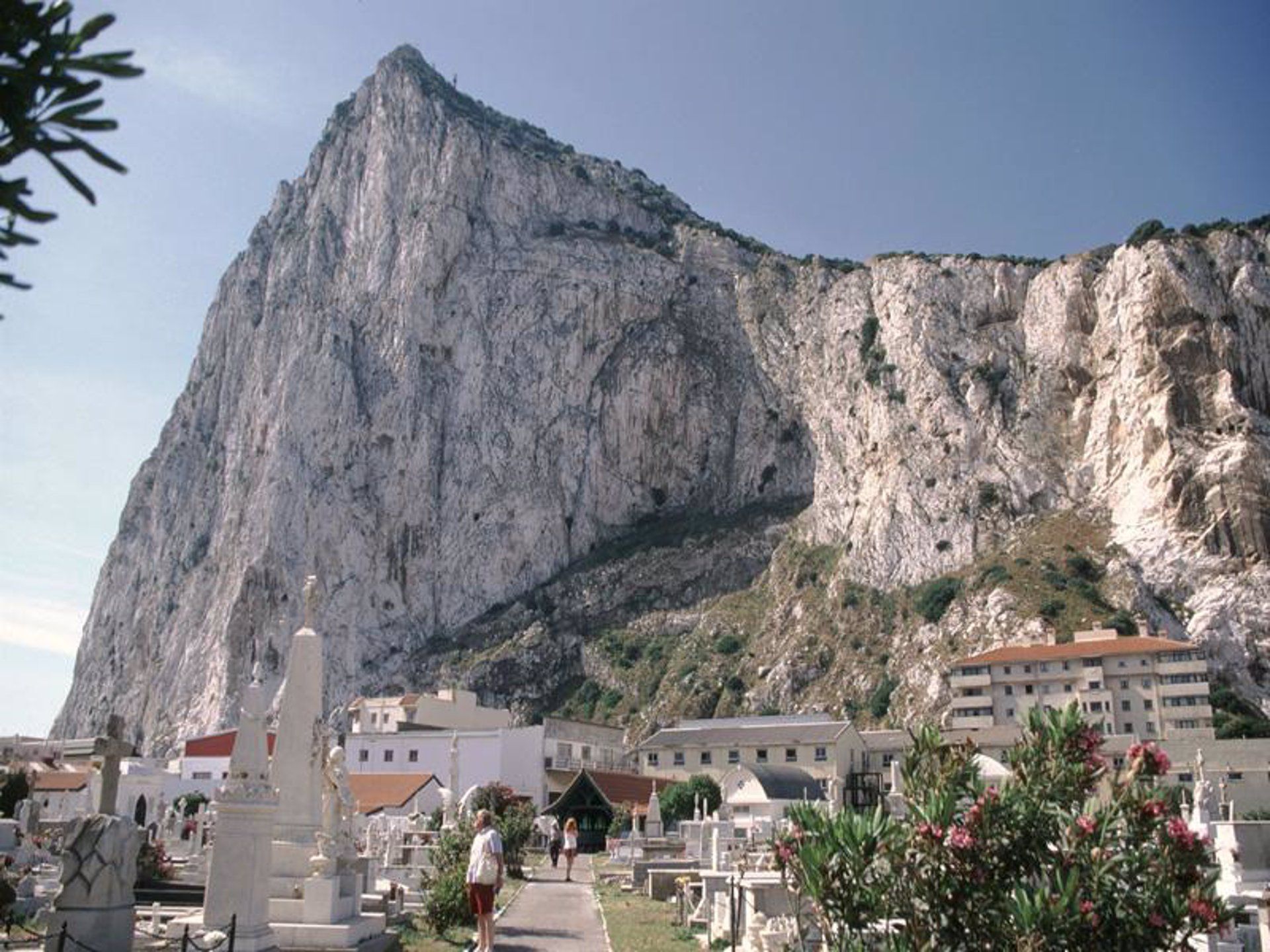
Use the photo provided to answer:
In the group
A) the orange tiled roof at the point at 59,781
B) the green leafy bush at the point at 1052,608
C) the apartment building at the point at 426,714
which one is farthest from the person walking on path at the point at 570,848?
the green leafy bush at the point at 1052,608

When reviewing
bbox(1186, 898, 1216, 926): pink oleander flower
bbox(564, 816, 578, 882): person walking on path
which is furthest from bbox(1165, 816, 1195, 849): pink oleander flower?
bbox(564, 816, 578, 882): person walking on path

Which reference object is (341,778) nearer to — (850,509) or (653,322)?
(850,509)

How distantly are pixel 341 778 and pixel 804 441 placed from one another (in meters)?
86.0

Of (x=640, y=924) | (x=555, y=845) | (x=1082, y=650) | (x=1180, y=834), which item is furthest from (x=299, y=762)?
(x=1082, y=650)

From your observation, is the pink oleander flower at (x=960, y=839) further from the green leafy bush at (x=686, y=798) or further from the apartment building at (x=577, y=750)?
the apartment building at (x=577, y=750)

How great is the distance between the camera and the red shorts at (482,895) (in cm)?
1409

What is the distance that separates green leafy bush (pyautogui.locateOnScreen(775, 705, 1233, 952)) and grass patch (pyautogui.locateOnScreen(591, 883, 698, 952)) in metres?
8.37

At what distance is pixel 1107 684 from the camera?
66.4 m

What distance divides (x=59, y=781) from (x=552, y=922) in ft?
172

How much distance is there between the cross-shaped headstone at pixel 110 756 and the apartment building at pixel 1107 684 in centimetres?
5891

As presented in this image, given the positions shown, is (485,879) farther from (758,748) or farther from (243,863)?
(758,748)

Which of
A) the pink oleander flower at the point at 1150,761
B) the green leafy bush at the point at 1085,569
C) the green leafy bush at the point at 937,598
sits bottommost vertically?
the pink oleander flower at the point at 1150,761

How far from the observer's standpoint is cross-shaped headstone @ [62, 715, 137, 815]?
13.7m

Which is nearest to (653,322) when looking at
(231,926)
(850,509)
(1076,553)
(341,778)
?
(850,509)
